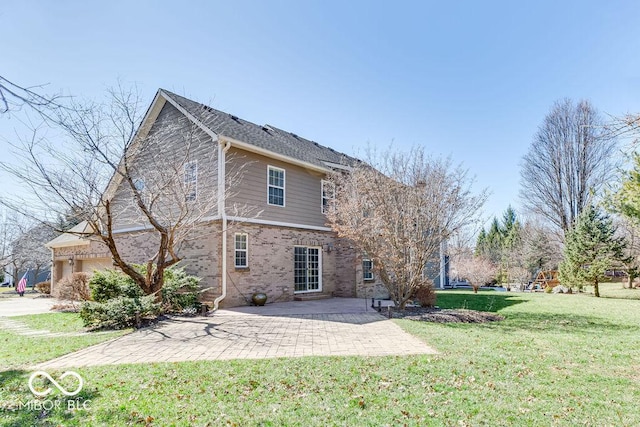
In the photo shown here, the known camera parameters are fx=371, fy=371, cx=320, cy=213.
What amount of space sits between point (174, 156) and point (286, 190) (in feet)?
15.2

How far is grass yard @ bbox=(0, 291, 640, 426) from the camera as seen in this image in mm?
3951

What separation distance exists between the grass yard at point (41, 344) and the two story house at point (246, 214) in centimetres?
390

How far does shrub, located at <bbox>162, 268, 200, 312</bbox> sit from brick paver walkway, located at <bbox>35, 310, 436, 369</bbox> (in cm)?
109

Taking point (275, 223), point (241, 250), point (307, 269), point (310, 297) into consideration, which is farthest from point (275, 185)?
point (310, 297)

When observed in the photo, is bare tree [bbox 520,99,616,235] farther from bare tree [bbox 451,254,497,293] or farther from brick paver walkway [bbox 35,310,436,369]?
brick paver walkway [bbox 35,310,436,369]

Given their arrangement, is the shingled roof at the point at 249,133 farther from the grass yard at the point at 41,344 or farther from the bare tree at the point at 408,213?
the grass yard at the point at 41,344

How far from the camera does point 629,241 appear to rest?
1947 centimetres

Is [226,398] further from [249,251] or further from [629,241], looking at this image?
[629,241]

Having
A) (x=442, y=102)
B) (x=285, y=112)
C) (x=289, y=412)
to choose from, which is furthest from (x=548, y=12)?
(x=289, y=412)

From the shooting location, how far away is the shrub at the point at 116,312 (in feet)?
29.5

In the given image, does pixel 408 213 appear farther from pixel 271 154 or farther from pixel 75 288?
pixel 75 288

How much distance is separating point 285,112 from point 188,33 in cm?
628

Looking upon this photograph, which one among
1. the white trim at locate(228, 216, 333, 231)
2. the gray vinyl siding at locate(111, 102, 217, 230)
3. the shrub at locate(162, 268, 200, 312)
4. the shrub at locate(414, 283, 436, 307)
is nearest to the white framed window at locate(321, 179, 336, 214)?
the white trim at locate(228, 216, 333, 231)

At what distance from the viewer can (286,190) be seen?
49.1ft
